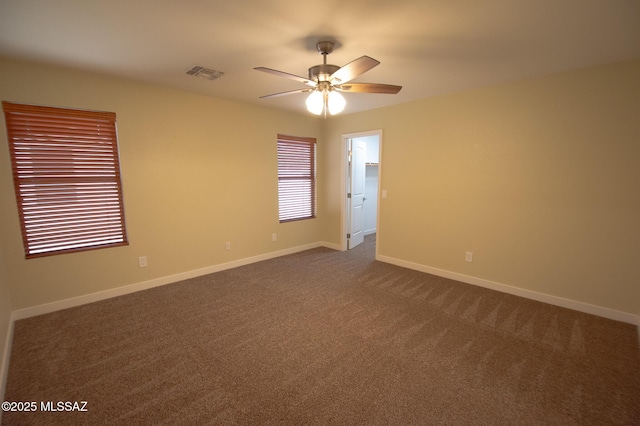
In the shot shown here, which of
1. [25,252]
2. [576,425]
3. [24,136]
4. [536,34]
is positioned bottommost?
[576,425]

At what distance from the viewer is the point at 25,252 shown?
8.48ft

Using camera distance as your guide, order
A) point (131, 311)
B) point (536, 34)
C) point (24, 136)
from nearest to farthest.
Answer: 1. point (536, 34)
2. point (24, 136)
3. point (131, 311)

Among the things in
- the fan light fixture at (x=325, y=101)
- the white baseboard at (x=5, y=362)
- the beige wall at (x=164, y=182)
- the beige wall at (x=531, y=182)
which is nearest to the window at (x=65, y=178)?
the beige wall at (x=164, y=182)

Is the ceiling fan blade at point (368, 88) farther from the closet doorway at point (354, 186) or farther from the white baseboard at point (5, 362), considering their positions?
the white baseboard at point (5, 362)

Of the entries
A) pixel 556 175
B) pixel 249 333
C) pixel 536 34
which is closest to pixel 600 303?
pixel 556 175

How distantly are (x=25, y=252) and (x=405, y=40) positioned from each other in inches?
154

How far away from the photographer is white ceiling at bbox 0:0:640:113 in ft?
5.47

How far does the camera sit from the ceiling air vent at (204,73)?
2.66 m

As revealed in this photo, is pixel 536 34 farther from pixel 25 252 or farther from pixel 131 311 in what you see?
pixel 25 252

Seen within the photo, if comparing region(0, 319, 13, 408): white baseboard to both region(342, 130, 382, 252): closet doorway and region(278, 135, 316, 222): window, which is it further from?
region(342, 130, 382, 252): closet doorway

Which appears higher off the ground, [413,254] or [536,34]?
[536,34]

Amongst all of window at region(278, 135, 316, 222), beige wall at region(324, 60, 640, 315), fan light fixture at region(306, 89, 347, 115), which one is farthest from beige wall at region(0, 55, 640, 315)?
fan light fixture at region(306, 89, 347, 115)

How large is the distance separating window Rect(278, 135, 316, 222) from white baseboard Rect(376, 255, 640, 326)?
196cm

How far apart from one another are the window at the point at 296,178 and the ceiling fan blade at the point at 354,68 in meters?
2.56
